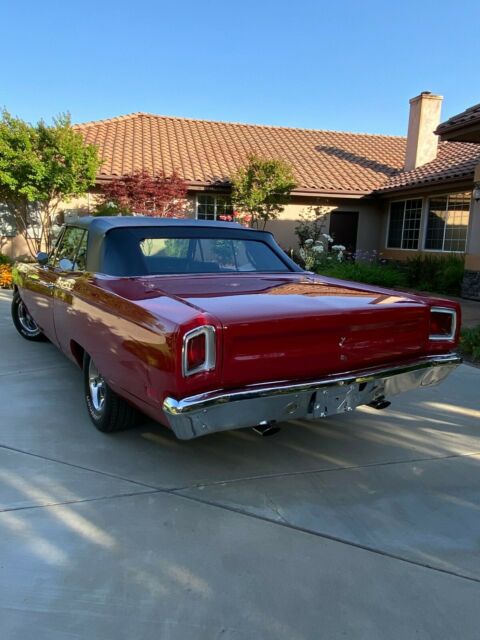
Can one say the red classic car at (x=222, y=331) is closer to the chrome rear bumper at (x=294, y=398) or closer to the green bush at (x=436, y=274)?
the chrome rear bumper at (x=294, y=398)

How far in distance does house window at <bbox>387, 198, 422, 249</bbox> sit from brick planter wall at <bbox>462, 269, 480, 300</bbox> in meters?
4.25

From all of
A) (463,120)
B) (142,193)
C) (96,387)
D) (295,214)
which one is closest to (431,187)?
(295,214)

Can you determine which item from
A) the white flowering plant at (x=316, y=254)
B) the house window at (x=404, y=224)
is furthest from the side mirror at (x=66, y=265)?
the house window at (x=404, y=224)

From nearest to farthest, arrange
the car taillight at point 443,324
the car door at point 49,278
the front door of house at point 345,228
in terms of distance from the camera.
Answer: the car taillight at point 443,324 → the car door at point 49,278 → the front door of house at point 345,228

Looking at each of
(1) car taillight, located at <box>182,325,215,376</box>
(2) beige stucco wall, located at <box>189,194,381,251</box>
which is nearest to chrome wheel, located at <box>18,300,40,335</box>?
(1) car taillight, located at <box>182,325,215,376</box>

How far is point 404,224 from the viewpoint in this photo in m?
16.0

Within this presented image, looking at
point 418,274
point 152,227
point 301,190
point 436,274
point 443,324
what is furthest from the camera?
point 301,190

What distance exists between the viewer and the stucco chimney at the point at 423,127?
653 inches

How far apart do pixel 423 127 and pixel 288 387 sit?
1636 cm

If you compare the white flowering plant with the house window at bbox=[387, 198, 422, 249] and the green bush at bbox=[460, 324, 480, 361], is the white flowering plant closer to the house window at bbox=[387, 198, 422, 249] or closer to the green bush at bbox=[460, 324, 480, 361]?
the house window at bbox=[387, 198, 422, 249]

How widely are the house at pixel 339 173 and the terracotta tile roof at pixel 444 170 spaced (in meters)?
0.05

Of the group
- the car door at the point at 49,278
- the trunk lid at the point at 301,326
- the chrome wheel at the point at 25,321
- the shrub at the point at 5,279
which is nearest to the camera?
the trunk lid at the point at 301,326

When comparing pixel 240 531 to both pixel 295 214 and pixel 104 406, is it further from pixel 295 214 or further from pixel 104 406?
pixel 295 214

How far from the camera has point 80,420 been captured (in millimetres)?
4066
